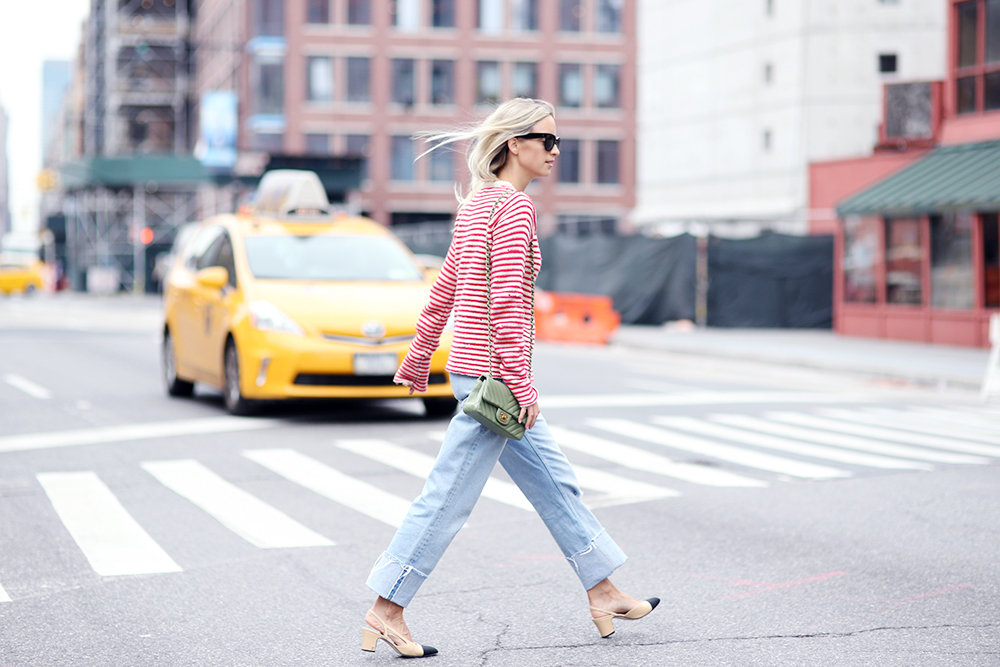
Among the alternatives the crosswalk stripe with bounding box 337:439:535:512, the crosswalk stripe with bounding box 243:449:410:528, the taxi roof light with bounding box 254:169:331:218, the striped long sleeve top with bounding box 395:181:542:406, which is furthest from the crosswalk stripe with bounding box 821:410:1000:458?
the striped long sleeve top with bounding box 395:181:542:406

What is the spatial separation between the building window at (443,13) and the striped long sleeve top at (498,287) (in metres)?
61.0

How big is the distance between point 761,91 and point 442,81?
2084 centimetres

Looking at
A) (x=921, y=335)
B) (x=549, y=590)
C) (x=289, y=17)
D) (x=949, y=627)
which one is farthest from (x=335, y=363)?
(x=289, y=17)

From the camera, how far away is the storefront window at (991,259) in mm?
22328

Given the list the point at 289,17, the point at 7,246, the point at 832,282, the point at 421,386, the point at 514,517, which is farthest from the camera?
the point at 7,246

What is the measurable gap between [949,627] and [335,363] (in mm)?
6815

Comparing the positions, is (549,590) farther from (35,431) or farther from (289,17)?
(289,17)

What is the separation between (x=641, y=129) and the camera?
55.1 meters

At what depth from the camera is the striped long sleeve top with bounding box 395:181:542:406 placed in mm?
4484

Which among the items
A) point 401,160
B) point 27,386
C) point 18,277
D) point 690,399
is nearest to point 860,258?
point 690,399

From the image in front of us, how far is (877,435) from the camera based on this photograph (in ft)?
36.7

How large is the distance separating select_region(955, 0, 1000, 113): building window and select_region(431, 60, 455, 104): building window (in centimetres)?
4137

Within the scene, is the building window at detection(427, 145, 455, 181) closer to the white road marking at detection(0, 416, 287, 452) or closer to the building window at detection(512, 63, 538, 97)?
the building window at detection(512, 63, 538, 97)

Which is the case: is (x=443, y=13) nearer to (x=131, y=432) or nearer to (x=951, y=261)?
(x=951, y=261)
